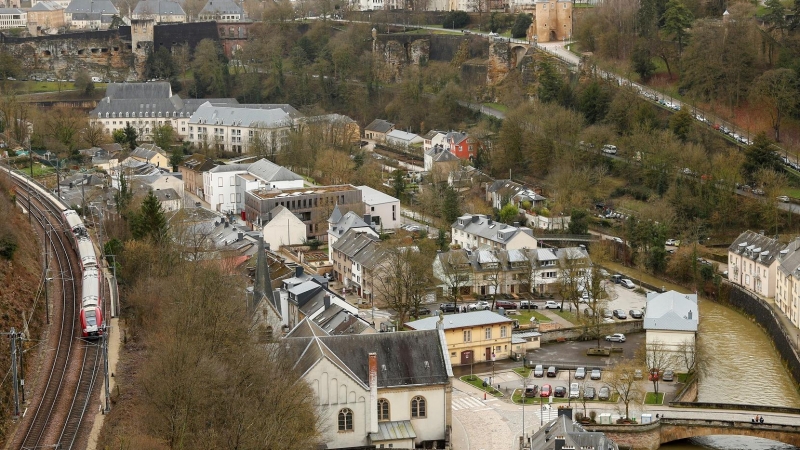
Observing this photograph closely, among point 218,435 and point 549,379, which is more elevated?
point 218,435

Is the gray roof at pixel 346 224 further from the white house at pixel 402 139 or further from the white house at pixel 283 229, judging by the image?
the white house at pixel 402 139

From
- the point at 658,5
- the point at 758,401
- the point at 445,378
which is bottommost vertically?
the point at 758,401

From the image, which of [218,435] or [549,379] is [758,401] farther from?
[218,435]

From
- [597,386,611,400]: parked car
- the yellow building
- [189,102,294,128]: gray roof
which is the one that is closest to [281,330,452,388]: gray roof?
[597,386,611,400]: parked car

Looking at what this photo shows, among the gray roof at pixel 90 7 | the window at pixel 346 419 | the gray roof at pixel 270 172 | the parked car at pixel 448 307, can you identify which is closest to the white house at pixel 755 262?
the parked car at pixel 448 307

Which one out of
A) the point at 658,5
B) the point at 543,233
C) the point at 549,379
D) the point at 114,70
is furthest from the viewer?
the point at 114,70

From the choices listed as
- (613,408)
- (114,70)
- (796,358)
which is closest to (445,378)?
(613,408)

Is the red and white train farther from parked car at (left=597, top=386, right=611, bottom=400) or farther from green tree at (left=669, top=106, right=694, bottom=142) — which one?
green tree at (left=669, top=106, right=694, bottom=142)
